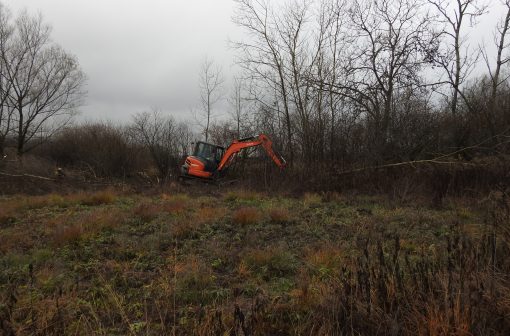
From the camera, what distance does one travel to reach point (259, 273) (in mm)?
4828

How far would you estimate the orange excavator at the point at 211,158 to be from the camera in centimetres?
1788

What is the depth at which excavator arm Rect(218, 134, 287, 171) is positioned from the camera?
55.2 ft

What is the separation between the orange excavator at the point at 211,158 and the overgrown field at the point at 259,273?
28.3ft

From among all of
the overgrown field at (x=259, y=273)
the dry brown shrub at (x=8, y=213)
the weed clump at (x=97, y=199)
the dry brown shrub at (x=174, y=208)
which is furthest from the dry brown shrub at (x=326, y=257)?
the weed clump at (x=97, y=199)

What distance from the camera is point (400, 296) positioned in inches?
118

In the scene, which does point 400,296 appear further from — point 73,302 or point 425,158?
point 425,158

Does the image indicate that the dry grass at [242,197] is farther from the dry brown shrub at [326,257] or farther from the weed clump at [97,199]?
the dry brown shrub at [326,257]

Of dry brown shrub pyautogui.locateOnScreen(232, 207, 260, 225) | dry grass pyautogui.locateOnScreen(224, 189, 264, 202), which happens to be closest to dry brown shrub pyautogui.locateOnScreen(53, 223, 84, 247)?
dry brown shrub pyautogui.locateOnScreen(232, 207, 260, 225)

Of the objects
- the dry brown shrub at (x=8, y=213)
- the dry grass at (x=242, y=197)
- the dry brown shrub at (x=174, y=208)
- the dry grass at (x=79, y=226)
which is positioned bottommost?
the dry brown shrub at (x=8, y=213)

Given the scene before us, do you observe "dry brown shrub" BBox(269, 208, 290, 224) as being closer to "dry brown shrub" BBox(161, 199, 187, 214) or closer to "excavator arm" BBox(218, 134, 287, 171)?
"dry brown shrub" BBox(161, 199, 187, 214)

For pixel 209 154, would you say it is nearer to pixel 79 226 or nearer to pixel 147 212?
Answer: pixel 147 212

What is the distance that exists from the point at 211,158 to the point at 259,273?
14699 millimetres

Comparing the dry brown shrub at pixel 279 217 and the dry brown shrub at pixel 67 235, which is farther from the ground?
the dry brown shrub at pixel 279 217

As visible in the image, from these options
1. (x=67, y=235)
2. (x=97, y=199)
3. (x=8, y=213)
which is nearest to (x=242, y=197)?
(x=97, y=199)
